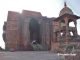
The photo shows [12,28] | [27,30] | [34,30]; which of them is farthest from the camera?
[12,28]

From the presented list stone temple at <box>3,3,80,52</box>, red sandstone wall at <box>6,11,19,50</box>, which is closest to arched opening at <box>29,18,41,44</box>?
stone temple at <box>3,3,80,52</box>

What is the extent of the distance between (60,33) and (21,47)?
33030 millimetres

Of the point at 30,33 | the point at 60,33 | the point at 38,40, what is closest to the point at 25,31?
the point at 30,33

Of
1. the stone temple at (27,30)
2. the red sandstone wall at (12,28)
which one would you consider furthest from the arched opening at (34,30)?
the red sandstone wall at (12,28)

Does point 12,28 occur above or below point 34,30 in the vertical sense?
above

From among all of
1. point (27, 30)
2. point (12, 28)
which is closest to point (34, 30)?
point (27, 30)

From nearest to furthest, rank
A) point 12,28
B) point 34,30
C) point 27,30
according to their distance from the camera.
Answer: point 27,30 → point 34,30 → point 12,28

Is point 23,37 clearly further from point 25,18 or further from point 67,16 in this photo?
point 67,16

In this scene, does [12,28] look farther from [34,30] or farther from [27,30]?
[34,30]

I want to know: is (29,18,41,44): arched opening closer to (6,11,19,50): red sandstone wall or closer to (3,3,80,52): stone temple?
(3,3,80,52): stone temple

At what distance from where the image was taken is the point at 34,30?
2154 inches

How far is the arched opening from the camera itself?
178 ft

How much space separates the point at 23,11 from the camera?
185 ft

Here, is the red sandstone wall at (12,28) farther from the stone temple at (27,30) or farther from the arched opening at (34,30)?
the arched opening at (34,30)
